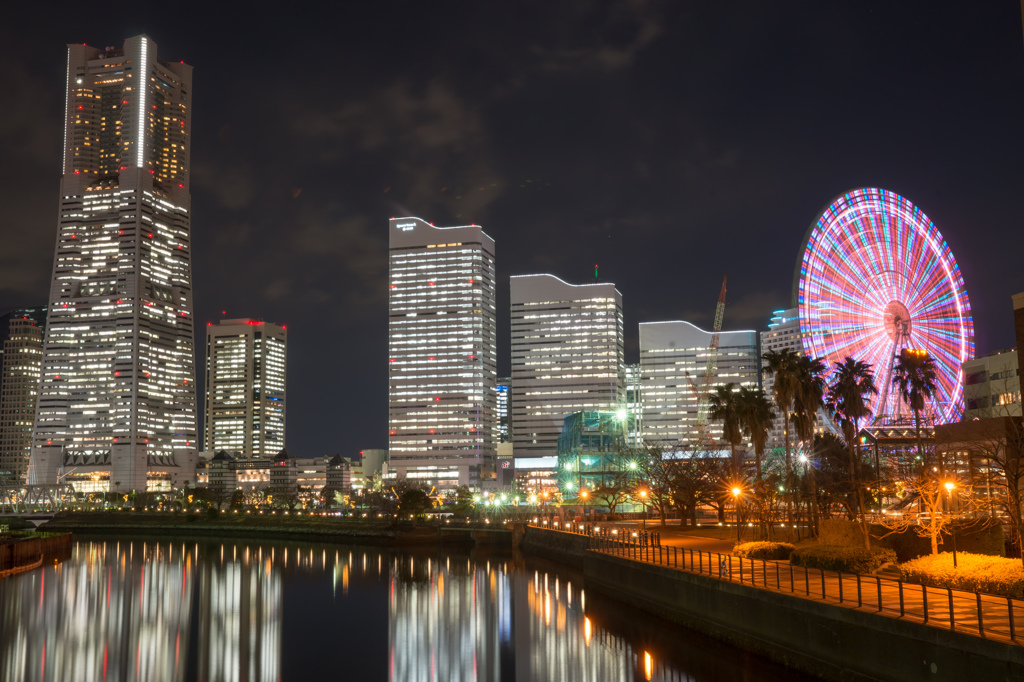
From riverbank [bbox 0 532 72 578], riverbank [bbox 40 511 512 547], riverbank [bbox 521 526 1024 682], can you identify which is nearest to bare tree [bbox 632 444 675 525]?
riverbank [bbox 40 511 512 547]

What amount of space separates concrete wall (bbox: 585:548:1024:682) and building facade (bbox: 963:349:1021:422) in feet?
258

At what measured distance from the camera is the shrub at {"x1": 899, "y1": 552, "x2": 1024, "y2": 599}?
28.1 metres

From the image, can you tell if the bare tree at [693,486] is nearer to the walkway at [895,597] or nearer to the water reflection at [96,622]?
the walkway at [895,597]

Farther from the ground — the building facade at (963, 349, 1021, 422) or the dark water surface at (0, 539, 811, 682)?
the building facade at (963, 349, 1021, 422)

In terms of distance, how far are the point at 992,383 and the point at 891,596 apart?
342 feet

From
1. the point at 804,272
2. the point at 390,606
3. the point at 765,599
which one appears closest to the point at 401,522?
the point at 390,606

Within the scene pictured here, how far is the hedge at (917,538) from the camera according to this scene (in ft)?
128

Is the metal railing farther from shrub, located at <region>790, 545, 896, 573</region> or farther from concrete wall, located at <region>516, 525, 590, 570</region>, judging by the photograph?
concrete wall, located at <region>516, 525, 590, 570</region>

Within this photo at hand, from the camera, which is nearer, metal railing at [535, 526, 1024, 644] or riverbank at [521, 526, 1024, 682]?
riverbank at [521, 526, 1024, 682]

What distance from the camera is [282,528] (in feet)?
464

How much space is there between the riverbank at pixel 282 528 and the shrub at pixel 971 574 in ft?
247

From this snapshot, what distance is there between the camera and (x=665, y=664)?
37688 millimetres

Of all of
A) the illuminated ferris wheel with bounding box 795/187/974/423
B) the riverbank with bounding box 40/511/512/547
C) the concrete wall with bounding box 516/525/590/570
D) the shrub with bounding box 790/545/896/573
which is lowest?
the riverbank with bounding box 40/511/512/547

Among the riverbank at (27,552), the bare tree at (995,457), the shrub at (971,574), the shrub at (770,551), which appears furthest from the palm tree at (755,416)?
the riverbank at (27,552)
